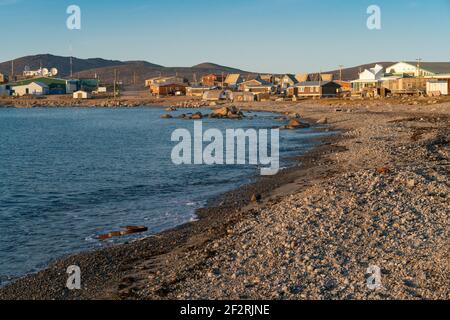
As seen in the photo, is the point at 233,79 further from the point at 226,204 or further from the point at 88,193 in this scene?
the point at 226,204

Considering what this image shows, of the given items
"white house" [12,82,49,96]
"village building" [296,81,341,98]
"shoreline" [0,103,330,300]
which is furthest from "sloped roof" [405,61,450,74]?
"white house" [12,82,49,96]

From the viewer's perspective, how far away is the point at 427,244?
11.3 meters

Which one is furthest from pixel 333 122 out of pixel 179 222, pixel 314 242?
pixel 314 242

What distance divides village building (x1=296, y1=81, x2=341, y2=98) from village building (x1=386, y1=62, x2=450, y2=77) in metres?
12.0

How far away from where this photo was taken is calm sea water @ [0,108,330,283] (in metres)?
15.1

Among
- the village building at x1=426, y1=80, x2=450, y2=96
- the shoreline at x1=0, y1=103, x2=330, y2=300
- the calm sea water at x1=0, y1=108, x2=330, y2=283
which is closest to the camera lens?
the shoreline at x1=0, y1=103, x2=330, y2=300

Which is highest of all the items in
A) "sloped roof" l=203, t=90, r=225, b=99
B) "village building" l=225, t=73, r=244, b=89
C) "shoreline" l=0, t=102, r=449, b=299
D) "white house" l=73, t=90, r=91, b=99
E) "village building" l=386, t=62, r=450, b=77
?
"village building" l=225, t=73, r=244, b=89

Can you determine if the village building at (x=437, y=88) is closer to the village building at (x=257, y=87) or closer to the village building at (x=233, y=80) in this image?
the village building at (x=257, y=87)

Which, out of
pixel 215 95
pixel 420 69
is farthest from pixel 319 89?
pixel 215 95

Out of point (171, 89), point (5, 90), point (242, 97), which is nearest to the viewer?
point (242, 97)

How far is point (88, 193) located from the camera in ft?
73.7

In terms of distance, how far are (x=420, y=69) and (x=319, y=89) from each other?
1709cm

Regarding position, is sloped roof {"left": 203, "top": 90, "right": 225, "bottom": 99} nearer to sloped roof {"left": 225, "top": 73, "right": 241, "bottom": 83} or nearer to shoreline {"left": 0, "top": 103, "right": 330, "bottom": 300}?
sloped roof {"left": 225, "top": 73, "right": 241, "bottom": 83}

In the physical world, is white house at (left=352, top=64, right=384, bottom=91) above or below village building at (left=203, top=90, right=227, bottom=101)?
above
